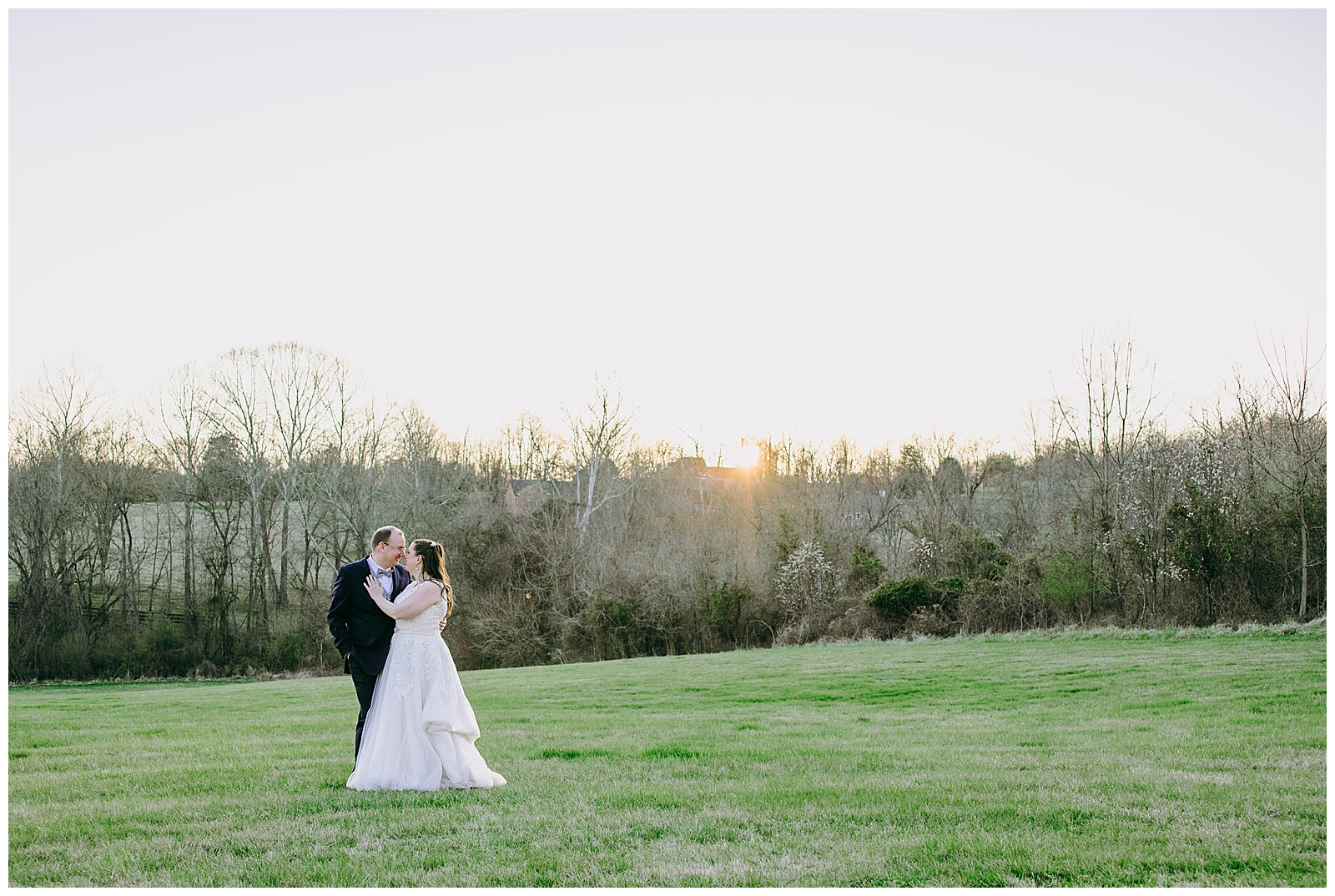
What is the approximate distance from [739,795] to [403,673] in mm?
2805

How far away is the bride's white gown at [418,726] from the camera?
24.0 feet

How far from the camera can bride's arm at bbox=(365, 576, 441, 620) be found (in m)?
7.68

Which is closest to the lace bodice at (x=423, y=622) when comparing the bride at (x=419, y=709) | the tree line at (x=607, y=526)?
the bride at (x=419, y=709)

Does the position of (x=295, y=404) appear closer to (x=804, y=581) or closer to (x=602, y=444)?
(x=602, y=444)

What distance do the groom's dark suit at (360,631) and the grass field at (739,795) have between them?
2.67 feet

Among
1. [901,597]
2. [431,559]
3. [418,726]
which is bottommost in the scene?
[901,597]


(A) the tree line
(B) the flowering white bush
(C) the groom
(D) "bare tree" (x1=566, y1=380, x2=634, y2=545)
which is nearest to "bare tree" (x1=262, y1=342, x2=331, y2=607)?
(A) the tree line

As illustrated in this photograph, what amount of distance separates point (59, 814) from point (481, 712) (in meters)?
7.35

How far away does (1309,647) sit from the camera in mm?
16828

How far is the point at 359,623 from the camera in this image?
779cm

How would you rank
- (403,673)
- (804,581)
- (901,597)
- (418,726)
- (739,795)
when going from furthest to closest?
(804,581) < (901,597) < (403,673) < (418,726) < (739,795)

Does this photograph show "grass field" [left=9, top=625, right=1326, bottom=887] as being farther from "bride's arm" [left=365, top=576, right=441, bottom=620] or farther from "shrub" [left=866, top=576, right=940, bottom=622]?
"shrub" [left=866, top=576, right=940, bottom=622]

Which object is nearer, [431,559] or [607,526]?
[431,559]

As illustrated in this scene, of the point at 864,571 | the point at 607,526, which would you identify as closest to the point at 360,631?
the point at 864,571
